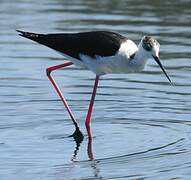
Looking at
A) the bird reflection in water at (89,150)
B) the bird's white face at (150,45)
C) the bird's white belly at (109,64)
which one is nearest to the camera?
the bird reflection in water at (89,150)

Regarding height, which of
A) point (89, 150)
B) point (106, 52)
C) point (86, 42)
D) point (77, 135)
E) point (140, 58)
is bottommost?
point (89, 150)

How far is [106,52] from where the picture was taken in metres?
11.5

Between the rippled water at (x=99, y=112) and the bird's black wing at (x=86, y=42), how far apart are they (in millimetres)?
922

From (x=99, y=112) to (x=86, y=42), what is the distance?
126 cm

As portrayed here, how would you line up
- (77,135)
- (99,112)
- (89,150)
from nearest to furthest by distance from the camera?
(89,150) → (77,135) → (99,112)

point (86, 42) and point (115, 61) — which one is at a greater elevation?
point (86, 42)

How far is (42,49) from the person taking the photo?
17.3 metres

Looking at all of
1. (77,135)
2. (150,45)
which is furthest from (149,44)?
(77,135)

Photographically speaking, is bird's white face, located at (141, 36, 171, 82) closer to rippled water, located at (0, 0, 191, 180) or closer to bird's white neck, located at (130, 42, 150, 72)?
bird's white neck, located at (130, 42, 150, 72)

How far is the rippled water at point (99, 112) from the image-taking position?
1002cm

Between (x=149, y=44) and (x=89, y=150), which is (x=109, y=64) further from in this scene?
(x=89, y=150)

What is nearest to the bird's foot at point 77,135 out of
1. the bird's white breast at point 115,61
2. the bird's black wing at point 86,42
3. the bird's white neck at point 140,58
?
the bird's white breast at point 115,61

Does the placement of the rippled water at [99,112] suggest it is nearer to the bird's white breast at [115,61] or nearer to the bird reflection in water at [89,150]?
the bird reflection in water at [89,150]

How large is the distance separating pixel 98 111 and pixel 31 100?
1017 mm
